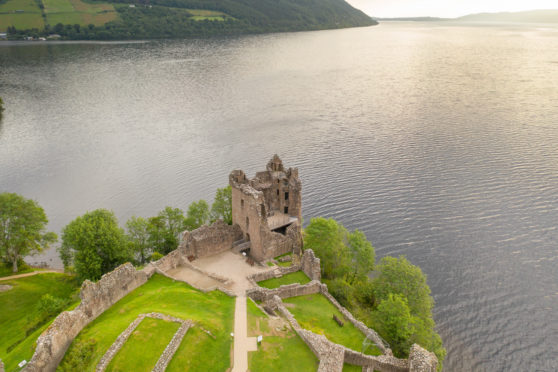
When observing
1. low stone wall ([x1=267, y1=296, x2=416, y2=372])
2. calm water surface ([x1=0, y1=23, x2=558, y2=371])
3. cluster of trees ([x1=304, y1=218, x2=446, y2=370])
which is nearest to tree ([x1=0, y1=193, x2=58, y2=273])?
calm water surface ([x1=0, y1=23, x2=558, y2=371])

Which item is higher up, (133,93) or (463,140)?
(133,93)

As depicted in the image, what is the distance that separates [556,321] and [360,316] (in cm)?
2460

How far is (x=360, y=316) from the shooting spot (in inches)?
1678

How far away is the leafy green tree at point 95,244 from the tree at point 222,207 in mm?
14955

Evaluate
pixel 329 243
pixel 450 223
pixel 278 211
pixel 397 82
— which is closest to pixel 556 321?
pixel 450 223

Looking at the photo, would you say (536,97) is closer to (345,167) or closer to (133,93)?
(345,167)

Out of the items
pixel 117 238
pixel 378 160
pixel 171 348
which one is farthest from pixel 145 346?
pixel 378 160

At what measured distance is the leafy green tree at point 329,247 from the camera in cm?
4941

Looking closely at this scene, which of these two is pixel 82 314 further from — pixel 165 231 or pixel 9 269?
pixel 9 269

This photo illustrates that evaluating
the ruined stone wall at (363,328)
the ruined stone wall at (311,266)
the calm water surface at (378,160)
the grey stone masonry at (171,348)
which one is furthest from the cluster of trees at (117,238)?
the ruined stone wall at (363,328)

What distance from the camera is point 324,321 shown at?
38281 millimetres

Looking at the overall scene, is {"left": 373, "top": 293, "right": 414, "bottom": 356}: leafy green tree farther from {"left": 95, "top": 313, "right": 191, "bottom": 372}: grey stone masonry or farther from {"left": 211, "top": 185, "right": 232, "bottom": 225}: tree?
{"left": 211, "top": 185, "right": 232, "bottom": 225}: tree

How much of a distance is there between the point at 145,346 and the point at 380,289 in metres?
25.3

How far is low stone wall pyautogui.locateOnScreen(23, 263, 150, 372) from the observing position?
2936 cm
